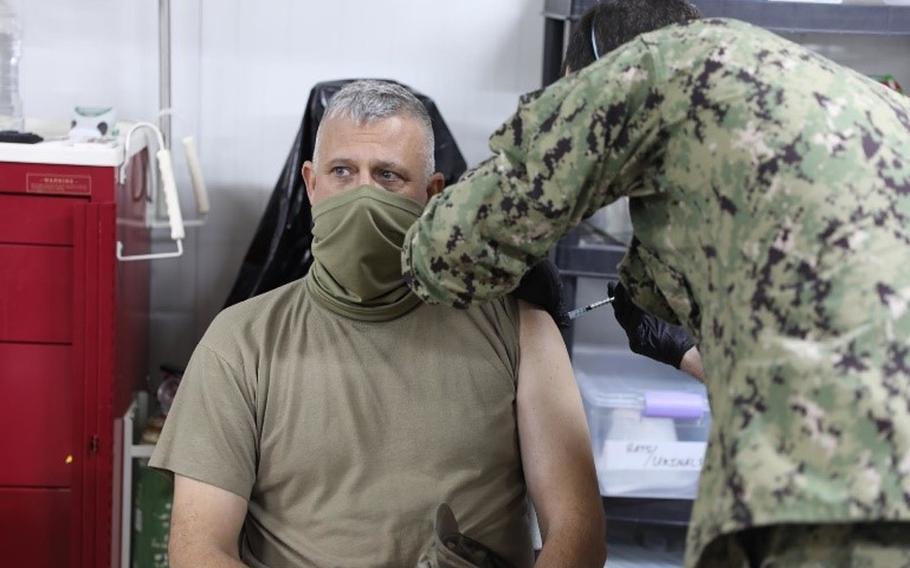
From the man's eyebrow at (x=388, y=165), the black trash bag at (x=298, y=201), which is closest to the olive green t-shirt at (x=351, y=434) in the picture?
the man's eyebrow at (x=388, y=165)

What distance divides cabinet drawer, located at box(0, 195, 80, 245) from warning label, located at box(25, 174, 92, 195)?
0.07 feet

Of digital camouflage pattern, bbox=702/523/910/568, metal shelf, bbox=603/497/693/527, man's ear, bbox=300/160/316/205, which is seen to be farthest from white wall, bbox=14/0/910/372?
digital camouflage pattern, bbox=702/523/910/568

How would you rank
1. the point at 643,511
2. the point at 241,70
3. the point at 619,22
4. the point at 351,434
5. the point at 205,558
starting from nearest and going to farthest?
the point at 619,22
the point at 205,558
the point at 351,434
the point at 643,511
the point at 241,70

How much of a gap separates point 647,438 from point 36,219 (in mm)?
1433

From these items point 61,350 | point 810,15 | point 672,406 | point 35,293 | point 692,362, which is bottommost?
point 672,406

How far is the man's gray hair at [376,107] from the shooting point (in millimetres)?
1954

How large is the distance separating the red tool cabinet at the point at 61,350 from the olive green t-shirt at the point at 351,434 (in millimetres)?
703

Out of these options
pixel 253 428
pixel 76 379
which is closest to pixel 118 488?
pixel 76 379

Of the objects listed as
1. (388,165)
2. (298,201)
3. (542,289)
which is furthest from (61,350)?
(542,289)

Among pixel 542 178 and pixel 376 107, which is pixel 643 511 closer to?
pixel 376 107

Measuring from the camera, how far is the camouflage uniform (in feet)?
3.61

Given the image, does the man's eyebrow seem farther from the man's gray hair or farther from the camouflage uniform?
the camouflage uniform

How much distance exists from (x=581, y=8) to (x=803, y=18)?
19.2 inches

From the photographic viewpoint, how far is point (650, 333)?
6.23ft
